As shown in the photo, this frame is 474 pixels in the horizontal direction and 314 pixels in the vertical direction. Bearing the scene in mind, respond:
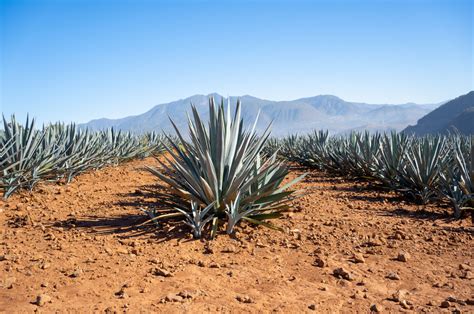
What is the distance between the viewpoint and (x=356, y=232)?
402 centimetres

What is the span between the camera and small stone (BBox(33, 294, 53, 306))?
2404 mm

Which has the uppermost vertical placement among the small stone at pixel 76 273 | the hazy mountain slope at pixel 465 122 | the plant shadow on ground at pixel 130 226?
the hazy mountain slope at pixel 465 122

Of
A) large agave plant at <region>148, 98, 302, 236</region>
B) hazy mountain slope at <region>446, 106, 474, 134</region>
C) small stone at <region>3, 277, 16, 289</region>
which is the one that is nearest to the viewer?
small stone at <region>3, 277, 16, 289</region>

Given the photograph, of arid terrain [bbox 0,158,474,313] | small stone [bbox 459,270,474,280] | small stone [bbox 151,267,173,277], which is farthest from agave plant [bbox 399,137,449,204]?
small stone [bbox 151,267,173,277]

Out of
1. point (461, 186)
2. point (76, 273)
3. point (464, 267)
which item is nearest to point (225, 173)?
point (76, 273)

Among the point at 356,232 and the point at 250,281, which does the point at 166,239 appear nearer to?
the point at 250,281

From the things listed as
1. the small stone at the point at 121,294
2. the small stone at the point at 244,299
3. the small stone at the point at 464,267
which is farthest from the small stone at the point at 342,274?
the small stone at the point at 121,294

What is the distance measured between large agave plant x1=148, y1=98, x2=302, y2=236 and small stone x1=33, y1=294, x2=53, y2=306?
5.32 feet

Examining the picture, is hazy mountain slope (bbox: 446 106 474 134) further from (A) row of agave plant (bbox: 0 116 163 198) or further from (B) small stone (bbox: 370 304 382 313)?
(B) small stone (bbox: 370 304 382 313)

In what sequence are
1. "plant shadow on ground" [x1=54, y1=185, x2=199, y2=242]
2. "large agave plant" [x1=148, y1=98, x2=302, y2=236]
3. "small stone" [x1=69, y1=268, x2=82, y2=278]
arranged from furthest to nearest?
1. "large agave plant" [x1=148, y1=98, x2=302, y2=236]
2. "plant shadow on ground" [x1=54, y1=185, x2=199, y2=242]
3. "small stone" [x1=69, y1=268, x2=82, y2=278]

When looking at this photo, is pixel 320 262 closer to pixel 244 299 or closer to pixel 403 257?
pixel 403 257

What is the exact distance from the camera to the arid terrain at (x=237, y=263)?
2.50 metres

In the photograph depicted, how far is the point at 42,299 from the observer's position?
2416 millimetres

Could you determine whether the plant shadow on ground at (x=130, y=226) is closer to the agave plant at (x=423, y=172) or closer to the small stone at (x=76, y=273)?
the small stone at (x=76, y=273)
